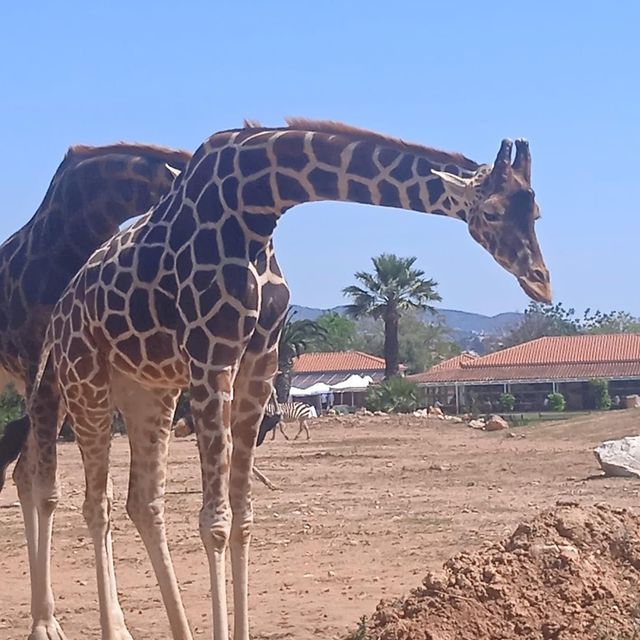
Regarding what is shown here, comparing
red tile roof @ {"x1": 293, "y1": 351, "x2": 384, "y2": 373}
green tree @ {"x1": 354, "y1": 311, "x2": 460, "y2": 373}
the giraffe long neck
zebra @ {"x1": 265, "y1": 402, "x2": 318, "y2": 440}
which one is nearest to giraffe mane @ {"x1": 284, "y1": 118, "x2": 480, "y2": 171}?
the giraffe long neck

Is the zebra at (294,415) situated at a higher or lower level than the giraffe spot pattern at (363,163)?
lower

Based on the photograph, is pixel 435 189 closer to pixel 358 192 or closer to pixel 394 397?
pixel 358 192

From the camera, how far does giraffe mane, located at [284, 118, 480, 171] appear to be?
20.2 feet

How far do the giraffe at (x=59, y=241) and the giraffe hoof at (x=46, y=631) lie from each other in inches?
20.6

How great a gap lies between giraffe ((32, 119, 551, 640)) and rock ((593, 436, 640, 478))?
36.8 ft

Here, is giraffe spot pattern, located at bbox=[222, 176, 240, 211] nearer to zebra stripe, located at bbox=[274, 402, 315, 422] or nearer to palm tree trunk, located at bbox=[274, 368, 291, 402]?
zebra stripe, located at bbox=[274, 402, 315, 422]

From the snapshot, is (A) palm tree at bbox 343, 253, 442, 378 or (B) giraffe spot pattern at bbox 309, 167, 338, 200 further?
(A) palm tree at bbox 343, 253, 442, 378

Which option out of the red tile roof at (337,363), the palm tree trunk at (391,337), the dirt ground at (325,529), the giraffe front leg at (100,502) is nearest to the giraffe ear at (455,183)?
the giraffe front leg at (100,502)

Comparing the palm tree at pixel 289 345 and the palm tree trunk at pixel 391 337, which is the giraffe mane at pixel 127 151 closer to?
the palm tree at pixel 289 345

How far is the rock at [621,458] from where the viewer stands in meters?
17.2

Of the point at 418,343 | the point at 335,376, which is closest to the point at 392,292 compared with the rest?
the point at 335,376

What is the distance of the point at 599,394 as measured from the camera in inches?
2170

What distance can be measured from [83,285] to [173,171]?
127cm

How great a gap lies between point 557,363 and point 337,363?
18.9m
